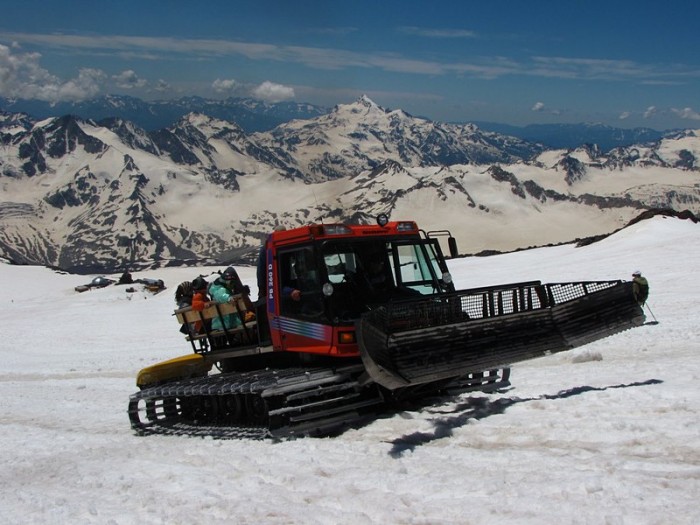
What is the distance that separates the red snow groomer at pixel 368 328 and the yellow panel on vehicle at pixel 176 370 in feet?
4.27

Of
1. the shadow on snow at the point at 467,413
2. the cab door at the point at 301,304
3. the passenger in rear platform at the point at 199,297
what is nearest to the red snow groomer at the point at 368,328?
the cab door at the point at 301,304

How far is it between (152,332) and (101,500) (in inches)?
1110

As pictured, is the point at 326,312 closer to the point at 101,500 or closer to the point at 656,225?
the point at 101,500

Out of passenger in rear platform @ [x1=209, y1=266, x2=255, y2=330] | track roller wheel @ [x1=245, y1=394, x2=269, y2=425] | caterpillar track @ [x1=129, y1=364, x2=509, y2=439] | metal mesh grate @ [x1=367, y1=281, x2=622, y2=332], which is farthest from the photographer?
passenger in rear platform @ [x1=209, y1=266, x2=255, y2=330]

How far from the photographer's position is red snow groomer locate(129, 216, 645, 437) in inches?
357

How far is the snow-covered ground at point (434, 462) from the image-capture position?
610cm

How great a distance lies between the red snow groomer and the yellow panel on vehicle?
130 centimetres

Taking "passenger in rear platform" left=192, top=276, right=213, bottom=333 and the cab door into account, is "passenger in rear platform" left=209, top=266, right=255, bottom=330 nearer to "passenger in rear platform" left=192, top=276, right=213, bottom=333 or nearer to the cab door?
"passenger in rear platform" left=192, top=276, right=213, bottom=333

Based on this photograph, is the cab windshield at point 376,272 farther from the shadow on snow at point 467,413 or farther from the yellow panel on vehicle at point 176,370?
the yellow panel on vehicle at point 176,370

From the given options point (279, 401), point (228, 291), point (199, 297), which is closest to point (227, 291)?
point (228, 291)

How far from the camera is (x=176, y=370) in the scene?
1411cm

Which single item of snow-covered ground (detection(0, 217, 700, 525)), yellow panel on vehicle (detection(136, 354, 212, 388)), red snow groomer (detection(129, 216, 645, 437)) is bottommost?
snow-covered ground (detection(0, 217, 700, 525))

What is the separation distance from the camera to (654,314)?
20.9 m

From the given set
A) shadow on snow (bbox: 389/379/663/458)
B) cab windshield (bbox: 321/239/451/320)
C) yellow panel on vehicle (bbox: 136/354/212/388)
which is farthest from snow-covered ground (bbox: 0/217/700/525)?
cab windshield (bbox: 321/239/451/320)
